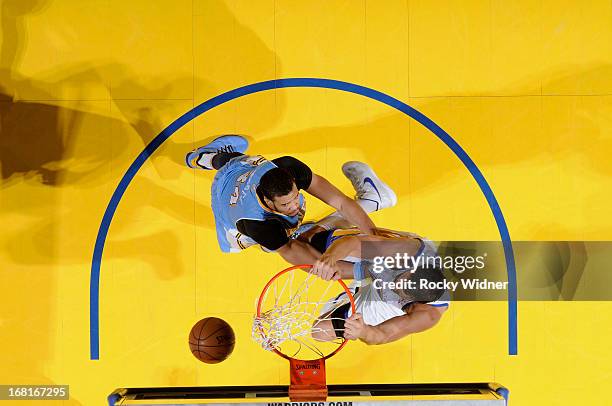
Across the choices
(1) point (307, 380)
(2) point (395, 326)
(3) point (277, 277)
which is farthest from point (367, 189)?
(1) point (307, 380)

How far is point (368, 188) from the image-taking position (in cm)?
446

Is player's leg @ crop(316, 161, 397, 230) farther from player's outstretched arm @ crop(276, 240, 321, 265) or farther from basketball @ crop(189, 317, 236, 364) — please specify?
basketball @ crop(189, 317, 236, 364)

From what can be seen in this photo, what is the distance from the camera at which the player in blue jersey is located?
13.3 feet

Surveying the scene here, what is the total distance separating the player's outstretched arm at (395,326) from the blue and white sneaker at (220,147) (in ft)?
5.26

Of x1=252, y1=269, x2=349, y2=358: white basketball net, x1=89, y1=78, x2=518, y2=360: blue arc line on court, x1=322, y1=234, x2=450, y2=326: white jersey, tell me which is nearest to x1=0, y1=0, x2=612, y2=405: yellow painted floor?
x1=89, y1=78, x2=518, y2=360: blue arc line on court

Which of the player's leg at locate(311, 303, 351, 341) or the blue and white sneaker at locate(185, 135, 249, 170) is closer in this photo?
the player's leg at locate(311, 303, 351, 341)

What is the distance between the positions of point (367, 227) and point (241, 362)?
4.77 feet

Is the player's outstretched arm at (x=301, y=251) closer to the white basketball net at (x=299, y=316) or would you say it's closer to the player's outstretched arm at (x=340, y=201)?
the white basketball net at (x=299, y=316)

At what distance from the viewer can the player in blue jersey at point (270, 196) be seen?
4047 millimetres

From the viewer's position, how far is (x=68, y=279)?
4484 mm

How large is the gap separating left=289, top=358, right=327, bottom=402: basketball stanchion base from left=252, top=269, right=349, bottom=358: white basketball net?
0.20 metres

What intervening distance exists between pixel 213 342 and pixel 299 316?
26.7 inches

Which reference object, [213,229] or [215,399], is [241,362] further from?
[213,229]

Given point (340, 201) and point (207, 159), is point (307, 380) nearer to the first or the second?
point (340, 201)
